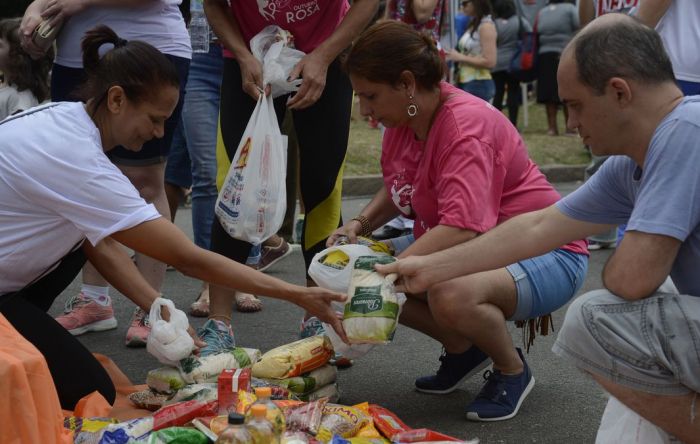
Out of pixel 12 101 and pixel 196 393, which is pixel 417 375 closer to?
pixel 196 393

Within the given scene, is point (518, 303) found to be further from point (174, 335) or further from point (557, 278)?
point (174, 335)

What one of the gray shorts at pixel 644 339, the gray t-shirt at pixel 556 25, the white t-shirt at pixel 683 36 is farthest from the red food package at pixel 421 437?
the gray t-shirt at pixel 556 25

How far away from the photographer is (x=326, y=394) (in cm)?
339

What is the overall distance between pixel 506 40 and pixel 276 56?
9160 millimetres

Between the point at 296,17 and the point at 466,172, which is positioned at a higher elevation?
the point at 296,17

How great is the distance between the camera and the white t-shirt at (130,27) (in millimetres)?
4070

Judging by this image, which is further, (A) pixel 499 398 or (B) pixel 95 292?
(B) pixel 95 292

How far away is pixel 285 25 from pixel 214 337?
1.26 meters

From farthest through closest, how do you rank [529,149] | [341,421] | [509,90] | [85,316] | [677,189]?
[509,90]
[529,149]
[85,316]
[341,421]
[677,189]

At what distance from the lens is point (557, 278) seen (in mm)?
3350

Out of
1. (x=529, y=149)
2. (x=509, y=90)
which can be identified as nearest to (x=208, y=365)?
(x=529, y=149)

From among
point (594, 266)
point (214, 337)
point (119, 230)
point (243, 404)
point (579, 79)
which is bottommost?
point (594, 266)

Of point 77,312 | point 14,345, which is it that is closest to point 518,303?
point 14,345

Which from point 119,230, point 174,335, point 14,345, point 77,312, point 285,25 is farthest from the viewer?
point 77,312
